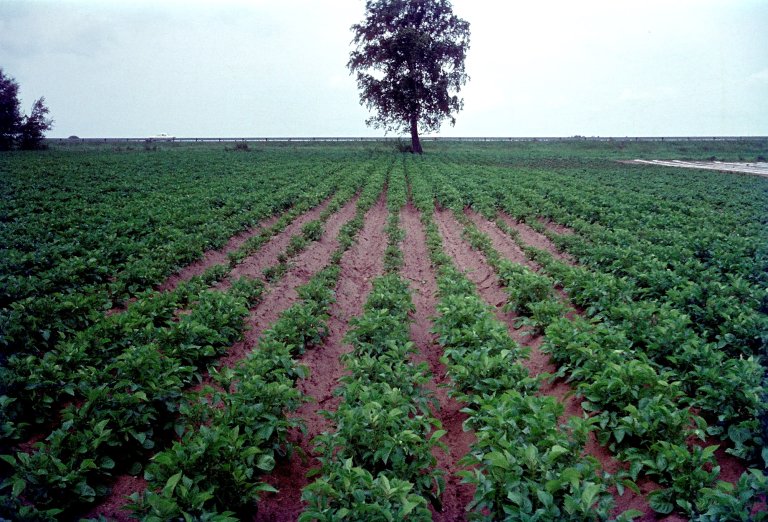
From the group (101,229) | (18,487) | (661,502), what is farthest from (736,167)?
(18,487)

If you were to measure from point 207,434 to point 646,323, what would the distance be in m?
5.45

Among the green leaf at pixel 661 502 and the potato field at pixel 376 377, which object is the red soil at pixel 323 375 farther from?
the green leaf at pixel 661 502

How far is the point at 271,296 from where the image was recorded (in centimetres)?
890

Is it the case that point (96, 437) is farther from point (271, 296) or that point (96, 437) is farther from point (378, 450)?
point (271, 296)

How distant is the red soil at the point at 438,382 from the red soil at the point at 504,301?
0.98m

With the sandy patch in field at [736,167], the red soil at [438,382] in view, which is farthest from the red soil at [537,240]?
the sandy patch in field at [736,167]

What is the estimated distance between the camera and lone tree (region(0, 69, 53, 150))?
1860 inches

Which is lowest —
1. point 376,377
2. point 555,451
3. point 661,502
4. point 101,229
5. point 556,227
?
point 661,502

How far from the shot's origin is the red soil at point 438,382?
13.5 feet

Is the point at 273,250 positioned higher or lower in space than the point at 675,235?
lower

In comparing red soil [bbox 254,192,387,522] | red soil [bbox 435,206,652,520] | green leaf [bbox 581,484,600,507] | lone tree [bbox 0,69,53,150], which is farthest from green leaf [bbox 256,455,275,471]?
lone tree [bbox 0,69,53,150]

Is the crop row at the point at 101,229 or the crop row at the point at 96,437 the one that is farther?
the crop row at the point at 101,229

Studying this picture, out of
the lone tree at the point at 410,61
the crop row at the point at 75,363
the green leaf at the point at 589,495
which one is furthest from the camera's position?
the lone tree at the point at 410,61

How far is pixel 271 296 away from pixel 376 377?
4.50m
